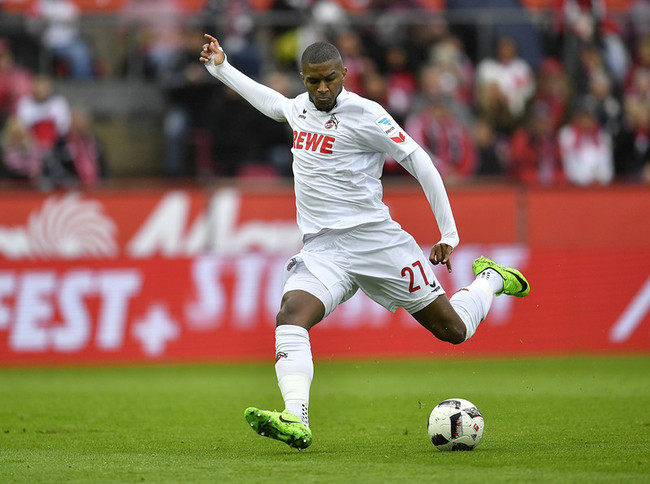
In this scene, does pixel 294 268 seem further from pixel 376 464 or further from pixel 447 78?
pixel 447 78

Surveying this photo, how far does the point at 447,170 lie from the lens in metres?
15.6

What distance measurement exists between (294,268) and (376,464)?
153 cm

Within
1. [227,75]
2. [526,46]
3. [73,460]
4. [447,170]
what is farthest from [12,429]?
[526,46]

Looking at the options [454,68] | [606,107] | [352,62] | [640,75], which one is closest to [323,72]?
[352,62]

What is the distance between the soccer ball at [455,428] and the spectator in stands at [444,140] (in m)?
8.37

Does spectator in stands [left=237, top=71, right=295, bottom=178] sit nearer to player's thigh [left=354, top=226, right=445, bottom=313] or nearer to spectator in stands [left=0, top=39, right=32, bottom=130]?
spectator in stands [left=0, top=39, right=32, bottom=130]

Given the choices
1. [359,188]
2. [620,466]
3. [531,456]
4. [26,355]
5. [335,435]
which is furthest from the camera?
[26,355]

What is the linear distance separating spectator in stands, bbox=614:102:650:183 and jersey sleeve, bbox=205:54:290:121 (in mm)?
9757

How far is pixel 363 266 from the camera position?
7.48 m

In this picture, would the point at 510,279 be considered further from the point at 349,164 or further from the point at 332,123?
the point at 332,123

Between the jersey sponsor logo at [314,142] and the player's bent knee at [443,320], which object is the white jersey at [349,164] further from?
the player's bent knee at [443,320]

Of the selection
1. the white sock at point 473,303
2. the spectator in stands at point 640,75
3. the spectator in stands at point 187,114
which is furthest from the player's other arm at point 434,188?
the spectator in stands at point 640,75

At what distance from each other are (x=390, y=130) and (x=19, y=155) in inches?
364

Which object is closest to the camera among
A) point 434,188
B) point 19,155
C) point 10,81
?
point 434,188
